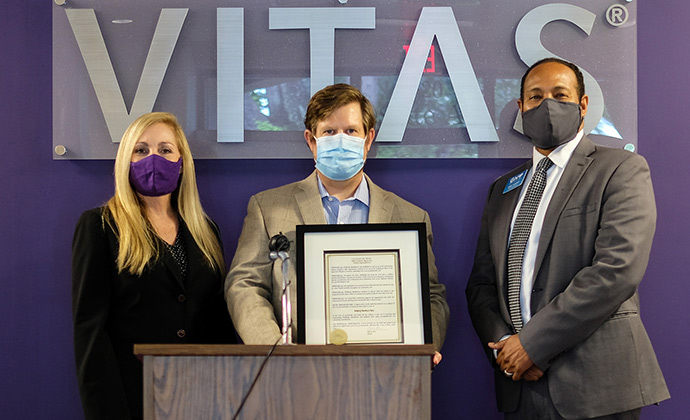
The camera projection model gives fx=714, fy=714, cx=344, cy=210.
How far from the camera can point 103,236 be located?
2664 mm

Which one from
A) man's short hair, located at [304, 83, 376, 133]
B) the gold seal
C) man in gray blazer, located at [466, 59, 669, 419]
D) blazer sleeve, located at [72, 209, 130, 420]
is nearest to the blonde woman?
blazer sleeve, located at [72, 209, 130, 420]

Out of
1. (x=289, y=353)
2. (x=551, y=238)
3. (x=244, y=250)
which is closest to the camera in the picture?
(x=289, y=353)

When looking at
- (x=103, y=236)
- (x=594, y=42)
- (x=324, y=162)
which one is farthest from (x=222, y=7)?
(x=594, y=42)

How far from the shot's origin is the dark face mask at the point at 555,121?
268 centimetres

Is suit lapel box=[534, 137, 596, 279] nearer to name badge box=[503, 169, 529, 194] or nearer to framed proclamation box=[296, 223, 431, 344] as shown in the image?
name badge box=[503, 169, 529, 194]

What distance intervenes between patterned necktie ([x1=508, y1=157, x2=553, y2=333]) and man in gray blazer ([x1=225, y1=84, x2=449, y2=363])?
0.28 meters

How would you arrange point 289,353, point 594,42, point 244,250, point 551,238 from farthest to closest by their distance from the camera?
point 594,42 → point 244,250 → point 551,238 → point 289,353

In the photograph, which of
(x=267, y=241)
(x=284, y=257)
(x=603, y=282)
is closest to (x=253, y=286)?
Result: (x=267, y=241)

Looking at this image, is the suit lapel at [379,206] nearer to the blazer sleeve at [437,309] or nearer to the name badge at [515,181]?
the blazer sleeve at [437,309]

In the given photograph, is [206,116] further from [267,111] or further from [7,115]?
[7,115]

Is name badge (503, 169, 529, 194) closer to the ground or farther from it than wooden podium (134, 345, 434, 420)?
farther from it

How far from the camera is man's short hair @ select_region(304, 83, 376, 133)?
2779 mm

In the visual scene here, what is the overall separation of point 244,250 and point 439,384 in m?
1.15

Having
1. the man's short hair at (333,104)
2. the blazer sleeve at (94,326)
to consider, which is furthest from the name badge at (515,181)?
the blazer sleeve at (94,326)
